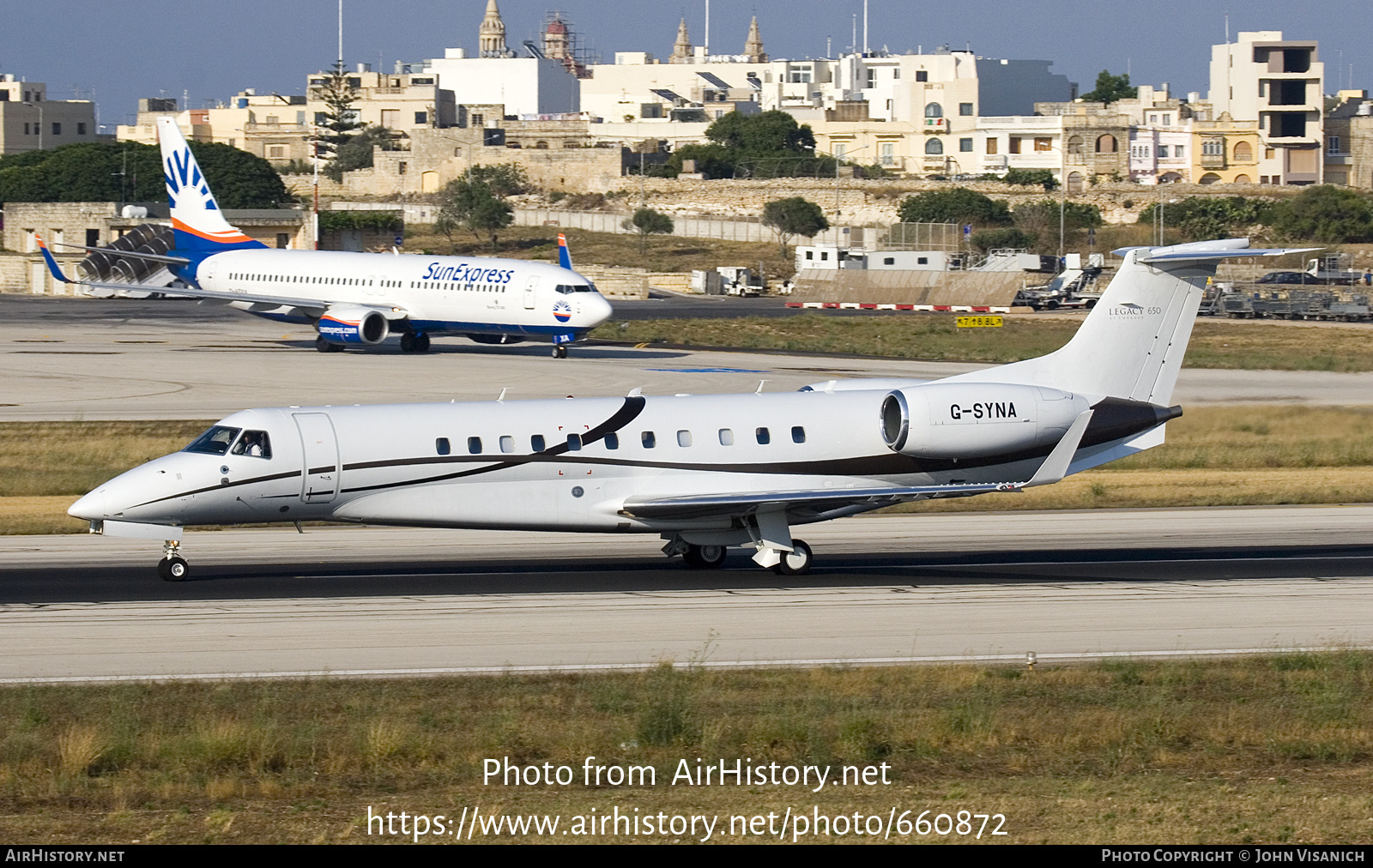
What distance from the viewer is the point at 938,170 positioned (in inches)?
7825

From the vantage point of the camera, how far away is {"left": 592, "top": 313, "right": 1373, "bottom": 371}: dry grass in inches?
2511

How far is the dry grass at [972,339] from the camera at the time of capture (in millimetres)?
63781

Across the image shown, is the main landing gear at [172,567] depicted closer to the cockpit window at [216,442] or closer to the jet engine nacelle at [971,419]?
the cockpit window at [216,442]

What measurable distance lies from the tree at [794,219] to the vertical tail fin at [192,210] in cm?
7757

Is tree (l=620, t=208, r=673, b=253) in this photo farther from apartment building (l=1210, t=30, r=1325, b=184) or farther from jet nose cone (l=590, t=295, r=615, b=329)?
jet nose cone (l=590, t=295, r=615, b=329)

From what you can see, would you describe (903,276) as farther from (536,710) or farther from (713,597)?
(536,710)

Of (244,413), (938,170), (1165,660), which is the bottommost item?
(1165,660)

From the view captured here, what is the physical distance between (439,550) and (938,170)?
177 metres

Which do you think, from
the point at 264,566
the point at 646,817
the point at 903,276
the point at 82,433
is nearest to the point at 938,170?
the point at 903,276

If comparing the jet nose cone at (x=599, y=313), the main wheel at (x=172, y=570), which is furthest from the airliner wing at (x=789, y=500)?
the jet nose cone at (x=599, y=313)

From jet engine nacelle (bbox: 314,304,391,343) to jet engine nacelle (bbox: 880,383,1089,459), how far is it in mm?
39297

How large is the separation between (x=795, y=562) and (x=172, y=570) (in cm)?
949

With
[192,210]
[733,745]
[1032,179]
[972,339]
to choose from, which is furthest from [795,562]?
[1032,179]

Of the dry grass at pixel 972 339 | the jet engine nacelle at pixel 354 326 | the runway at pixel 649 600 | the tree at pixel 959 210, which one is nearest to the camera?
the runway at pixel 649 600
